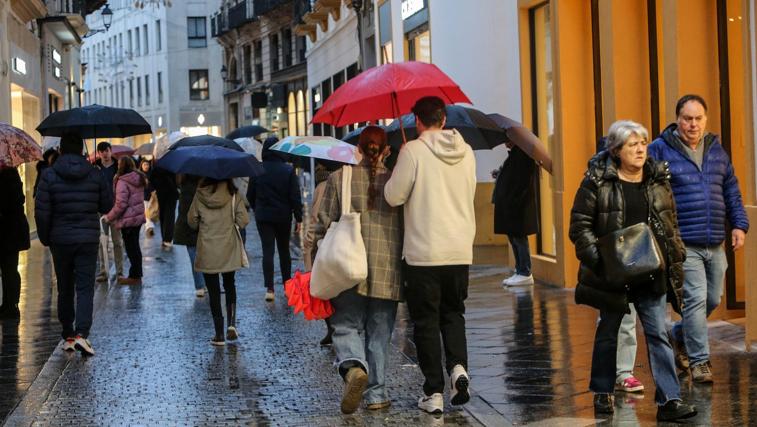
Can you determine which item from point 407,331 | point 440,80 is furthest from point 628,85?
point 440,80

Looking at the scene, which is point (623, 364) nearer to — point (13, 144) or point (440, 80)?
point (440, 80)

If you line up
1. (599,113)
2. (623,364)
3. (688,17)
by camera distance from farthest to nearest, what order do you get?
(599,113)
(688,17)
(623,364)

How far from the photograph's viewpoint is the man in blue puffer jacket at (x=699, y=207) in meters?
9.14

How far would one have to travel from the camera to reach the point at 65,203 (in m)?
11.8

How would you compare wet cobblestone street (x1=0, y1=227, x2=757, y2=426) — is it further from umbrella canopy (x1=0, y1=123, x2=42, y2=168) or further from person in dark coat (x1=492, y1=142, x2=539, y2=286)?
umbrella canopy (x1=0, y1=123, x2=42, y2=168)

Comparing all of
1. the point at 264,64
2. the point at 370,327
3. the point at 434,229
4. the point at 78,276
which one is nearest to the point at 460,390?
the point at 370,327

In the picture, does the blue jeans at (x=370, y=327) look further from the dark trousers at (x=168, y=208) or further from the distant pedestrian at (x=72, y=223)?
the dark trousers at (x=168, y=208)

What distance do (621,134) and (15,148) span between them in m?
7.77

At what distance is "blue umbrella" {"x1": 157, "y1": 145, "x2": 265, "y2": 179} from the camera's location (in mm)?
12320

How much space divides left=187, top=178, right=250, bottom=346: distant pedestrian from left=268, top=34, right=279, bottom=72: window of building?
49.0 m

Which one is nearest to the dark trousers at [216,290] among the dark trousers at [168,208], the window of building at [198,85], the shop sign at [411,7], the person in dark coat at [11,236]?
the person in dark coat at [11,236]

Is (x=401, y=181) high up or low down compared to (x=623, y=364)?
up

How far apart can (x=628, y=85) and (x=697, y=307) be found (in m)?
5.13

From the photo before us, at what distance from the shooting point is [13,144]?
14.0m
